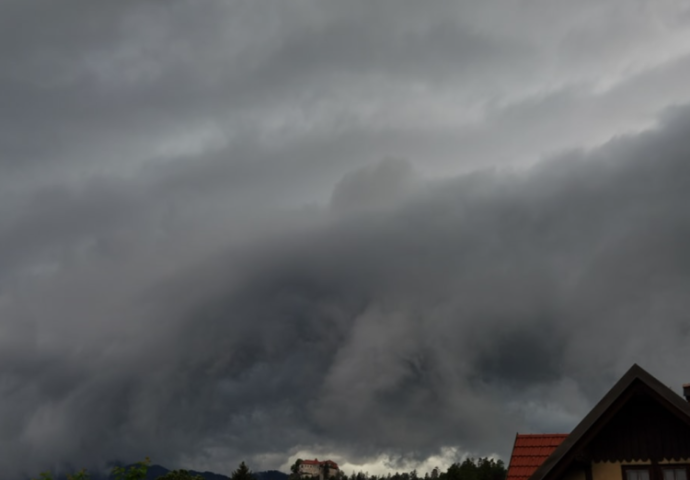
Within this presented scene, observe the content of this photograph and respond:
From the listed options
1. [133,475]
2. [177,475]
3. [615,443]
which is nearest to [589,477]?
[615,443]

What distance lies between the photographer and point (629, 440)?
27.1 meters

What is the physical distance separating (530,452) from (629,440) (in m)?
5.48

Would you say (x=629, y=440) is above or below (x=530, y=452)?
below

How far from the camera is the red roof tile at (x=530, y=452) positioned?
1223 inches

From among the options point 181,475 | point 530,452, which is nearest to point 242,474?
point 181,475

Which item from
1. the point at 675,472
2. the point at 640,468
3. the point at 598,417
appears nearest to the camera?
the point at 675,472

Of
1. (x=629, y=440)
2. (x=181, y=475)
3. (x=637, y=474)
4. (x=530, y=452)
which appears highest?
(x=181, y=475)

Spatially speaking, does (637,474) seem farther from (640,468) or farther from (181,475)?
(181,475)

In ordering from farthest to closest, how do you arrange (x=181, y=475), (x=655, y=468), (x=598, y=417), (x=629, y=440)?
(x=181, y=475), (x=629, y=440), (x=598, y=417), (x=655, y=468)

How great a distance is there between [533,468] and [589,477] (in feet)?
13.3

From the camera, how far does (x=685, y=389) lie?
29.1 meters

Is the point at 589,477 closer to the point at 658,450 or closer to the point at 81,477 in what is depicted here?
the point at 658,450

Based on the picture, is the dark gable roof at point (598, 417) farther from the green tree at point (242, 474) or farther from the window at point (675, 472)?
the green tree at point (242, 474)

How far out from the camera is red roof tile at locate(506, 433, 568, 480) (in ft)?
102
